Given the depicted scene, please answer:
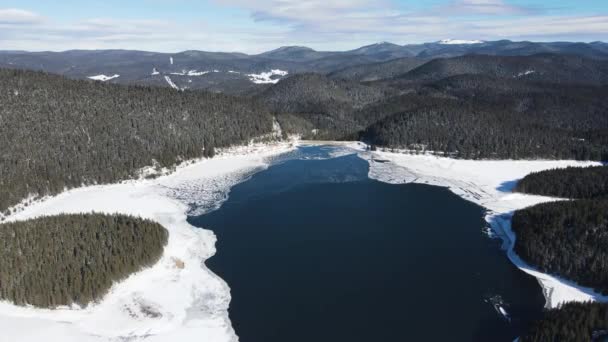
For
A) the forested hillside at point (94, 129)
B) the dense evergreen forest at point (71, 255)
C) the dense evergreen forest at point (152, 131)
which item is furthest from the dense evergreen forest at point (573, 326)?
the dense evergreen forest at point (152, 131)

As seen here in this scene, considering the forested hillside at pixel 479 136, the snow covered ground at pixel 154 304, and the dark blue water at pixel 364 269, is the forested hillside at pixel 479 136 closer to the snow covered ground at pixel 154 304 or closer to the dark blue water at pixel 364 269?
the dark blue water at pixel 364 269

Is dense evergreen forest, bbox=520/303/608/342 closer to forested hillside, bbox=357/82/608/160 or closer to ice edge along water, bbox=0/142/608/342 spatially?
ice edge along water, bbox=0/142/608/342

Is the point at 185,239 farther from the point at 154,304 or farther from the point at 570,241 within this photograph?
the point at 570,241

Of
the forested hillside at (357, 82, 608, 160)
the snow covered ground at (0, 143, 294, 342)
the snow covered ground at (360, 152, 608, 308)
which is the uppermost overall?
the forested hillside at (357, 82, 608, 160)

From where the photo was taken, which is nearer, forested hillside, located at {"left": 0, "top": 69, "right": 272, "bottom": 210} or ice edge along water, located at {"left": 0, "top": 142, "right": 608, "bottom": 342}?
ice edge along water, located at {"left": 0, "top": 142, "right": 608, "bottom": 342}

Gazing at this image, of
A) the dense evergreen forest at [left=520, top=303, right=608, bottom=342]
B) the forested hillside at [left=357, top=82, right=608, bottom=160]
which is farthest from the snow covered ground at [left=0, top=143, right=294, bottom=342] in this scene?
the forested hillside at [left=357, top=82, right=608, bottom=160]

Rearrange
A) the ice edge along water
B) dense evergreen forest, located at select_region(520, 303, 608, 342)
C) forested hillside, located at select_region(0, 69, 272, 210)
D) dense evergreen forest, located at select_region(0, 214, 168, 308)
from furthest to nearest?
forested hillside, located at select_region(0, 69, 272, 210)
dense evergreen forest, located at select_region(0, 214, 168, 308)
the ice edge along water
dense evergreen forest, located at select_region(520, 303, 608, 342)

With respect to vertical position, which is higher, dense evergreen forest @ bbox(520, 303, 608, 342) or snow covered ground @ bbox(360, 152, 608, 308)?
dense evergreen forest @ bbox(520, 303, 608, 342)
